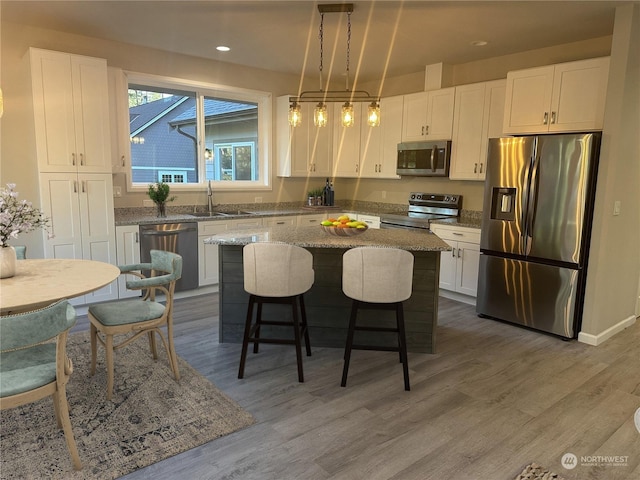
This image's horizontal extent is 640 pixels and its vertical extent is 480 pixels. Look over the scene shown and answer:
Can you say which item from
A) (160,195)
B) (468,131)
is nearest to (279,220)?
(160,195)

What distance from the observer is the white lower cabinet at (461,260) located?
4582 millimetres

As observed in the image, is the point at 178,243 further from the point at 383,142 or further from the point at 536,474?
the point at 536,474

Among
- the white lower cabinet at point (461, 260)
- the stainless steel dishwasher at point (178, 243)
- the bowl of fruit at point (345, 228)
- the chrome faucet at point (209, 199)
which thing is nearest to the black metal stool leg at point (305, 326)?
the bowl of fruit at point (345, 228)

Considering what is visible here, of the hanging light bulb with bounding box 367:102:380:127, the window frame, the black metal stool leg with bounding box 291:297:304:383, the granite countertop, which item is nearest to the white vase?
the granite countertop

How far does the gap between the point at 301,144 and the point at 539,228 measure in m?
3.32

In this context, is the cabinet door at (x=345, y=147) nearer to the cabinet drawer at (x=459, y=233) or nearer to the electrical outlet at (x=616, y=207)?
the cabinet drawer at (x=459, y=233)

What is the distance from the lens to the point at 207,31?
13.4ft

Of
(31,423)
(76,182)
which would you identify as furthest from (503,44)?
(31,423)

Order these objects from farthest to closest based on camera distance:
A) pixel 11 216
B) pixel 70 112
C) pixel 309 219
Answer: pixel 309 219 → pixel 70 112 → pixel 11 216

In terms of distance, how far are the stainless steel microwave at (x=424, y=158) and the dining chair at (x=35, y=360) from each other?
4.18 meters

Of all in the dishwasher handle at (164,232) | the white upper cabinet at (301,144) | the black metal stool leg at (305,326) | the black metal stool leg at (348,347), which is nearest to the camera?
the black metal stool leg at (348,347)

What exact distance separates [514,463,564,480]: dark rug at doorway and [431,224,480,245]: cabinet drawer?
271 centimetres

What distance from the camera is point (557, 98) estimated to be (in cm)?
385

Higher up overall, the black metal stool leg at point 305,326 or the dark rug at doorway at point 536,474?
the black metal stool leg at point 305,326
